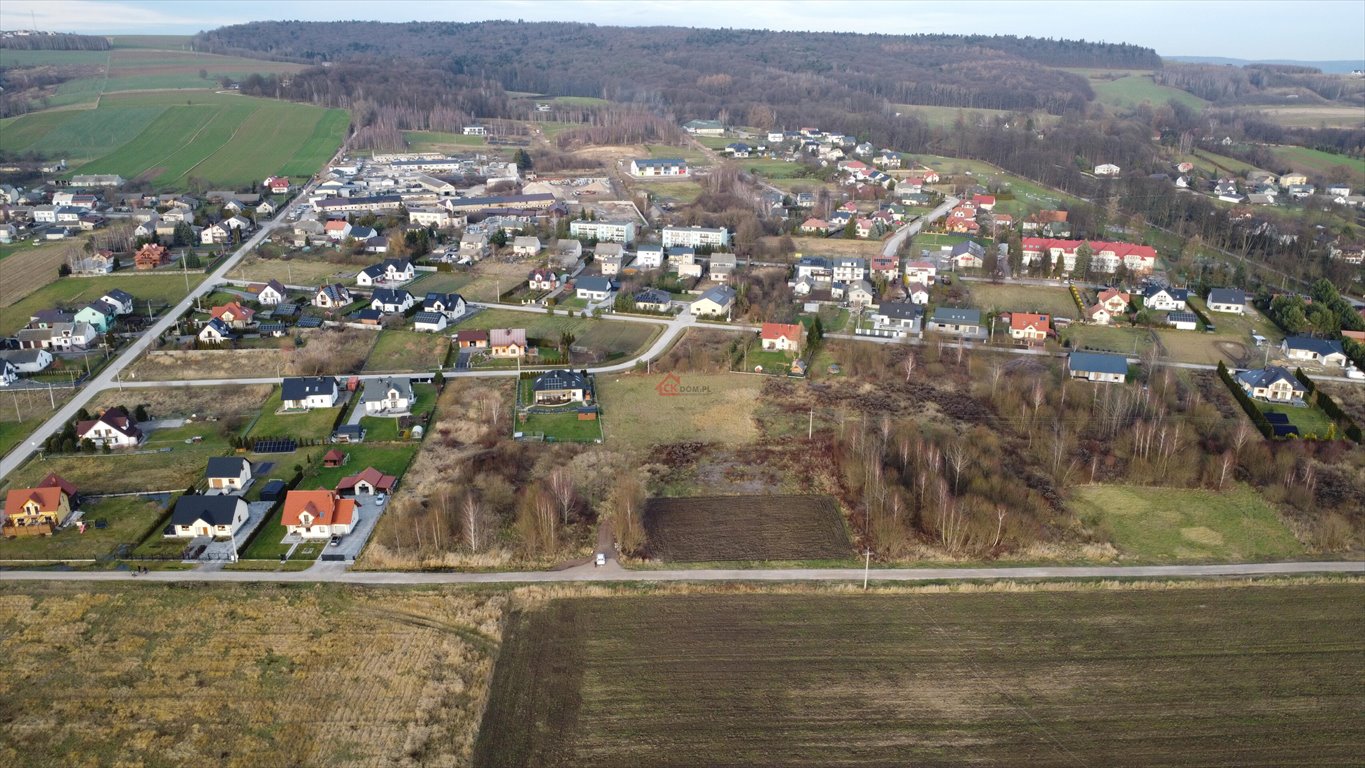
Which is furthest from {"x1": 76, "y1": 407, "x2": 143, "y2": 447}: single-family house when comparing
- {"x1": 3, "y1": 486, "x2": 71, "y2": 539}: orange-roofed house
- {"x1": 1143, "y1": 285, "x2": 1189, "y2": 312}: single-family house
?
{"x1": 1143, "y1": 285, "x2": 1189, "y2": 312}: single-family house

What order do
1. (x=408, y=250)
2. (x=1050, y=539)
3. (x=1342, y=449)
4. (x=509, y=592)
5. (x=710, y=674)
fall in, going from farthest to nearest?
(x=408, y=250)
(x=1342, y=449)
(x=1050, y=539)
(x=509, y=592)
(x=710, y=674)

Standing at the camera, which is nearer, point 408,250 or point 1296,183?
point 408,250

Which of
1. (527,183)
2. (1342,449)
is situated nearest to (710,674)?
(1342,449)

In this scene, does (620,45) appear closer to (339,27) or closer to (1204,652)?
(339,27)

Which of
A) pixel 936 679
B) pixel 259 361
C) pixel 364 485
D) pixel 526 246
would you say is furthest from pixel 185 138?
pixel 936 679

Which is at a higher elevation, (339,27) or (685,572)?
(339,27)

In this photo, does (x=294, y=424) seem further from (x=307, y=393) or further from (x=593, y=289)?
(x=593, y=289)

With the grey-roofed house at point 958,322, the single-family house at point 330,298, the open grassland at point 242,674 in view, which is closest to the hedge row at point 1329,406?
the grey-roofed house at point 958,322
